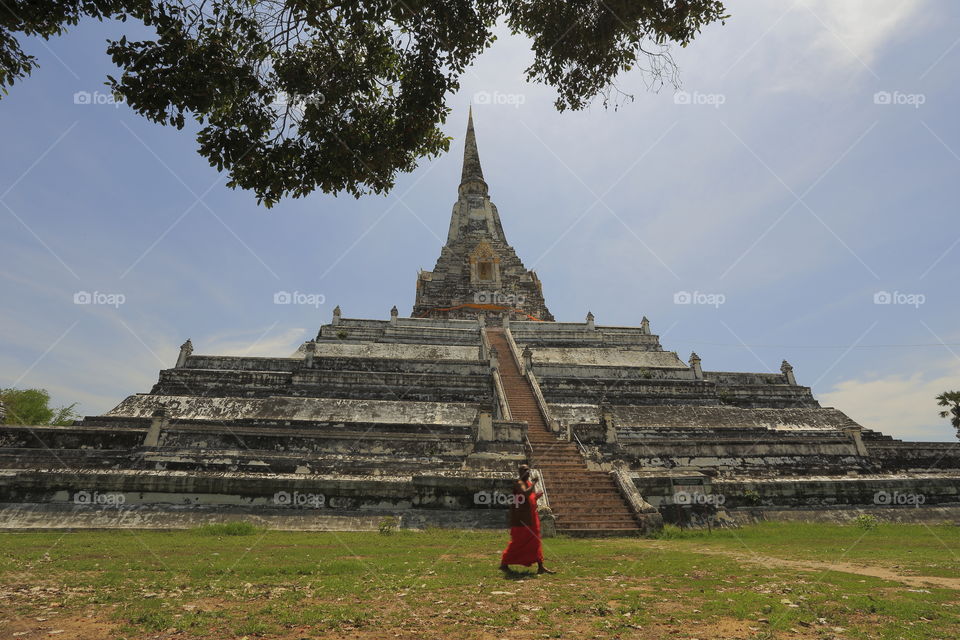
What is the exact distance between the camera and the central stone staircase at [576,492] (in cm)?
1123

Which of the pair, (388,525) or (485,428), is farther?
(485,428)

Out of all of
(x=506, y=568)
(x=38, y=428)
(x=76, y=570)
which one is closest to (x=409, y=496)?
(x=506, y=568)

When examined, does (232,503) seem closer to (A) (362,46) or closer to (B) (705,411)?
(A) (362,46)

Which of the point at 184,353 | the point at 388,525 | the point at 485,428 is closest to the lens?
the point at 388,525

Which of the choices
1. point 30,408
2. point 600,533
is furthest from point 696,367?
point 30,408

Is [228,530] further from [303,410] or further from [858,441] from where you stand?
[858,441]

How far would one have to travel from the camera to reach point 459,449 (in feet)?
52.0

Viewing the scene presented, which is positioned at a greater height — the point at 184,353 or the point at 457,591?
the point at 184,353

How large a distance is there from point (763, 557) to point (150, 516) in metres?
13.4
